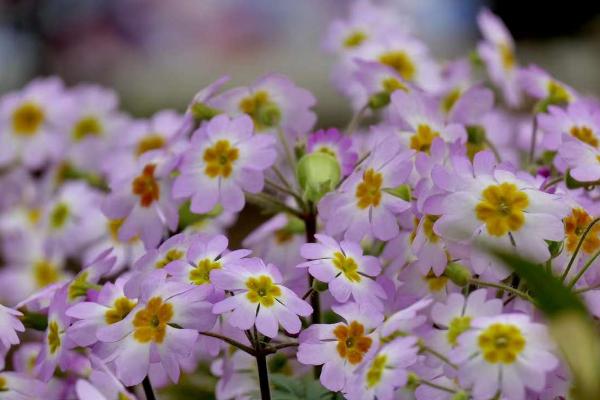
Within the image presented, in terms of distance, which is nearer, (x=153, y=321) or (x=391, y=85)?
(x=153, y=321)

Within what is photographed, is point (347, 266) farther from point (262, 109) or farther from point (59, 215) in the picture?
point (59, 215)

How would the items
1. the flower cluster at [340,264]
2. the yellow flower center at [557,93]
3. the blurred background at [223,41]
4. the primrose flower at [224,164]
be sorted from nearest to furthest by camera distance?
1. the flower cluster at [340,264]
2. the primrose flower at [224,164]
3. the yellow flower center at [557,93]
4. the blurred background at [223,41]

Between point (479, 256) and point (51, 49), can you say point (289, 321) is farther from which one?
point (51, 49)

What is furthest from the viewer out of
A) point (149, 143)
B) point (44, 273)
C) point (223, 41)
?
point (223, 41)

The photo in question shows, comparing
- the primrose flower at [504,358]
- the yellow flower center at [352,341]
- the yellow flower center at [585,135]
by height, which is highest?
the primrose flower at [504,358]

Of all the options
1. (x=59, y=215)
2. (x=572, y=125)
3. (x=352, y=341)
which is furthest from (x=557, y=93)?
(x=59, y=215)

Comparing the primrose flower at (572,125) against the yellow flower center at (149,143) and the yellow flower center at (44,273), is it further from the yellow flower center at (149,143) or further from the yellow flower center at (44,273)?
the yellow flower center at (44,273)

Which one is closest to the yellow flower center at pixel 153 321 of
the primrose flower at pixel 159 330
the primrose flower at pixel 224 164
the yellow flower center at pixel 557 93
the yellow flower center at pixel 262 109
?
the primrose flower at pixel 159 330
